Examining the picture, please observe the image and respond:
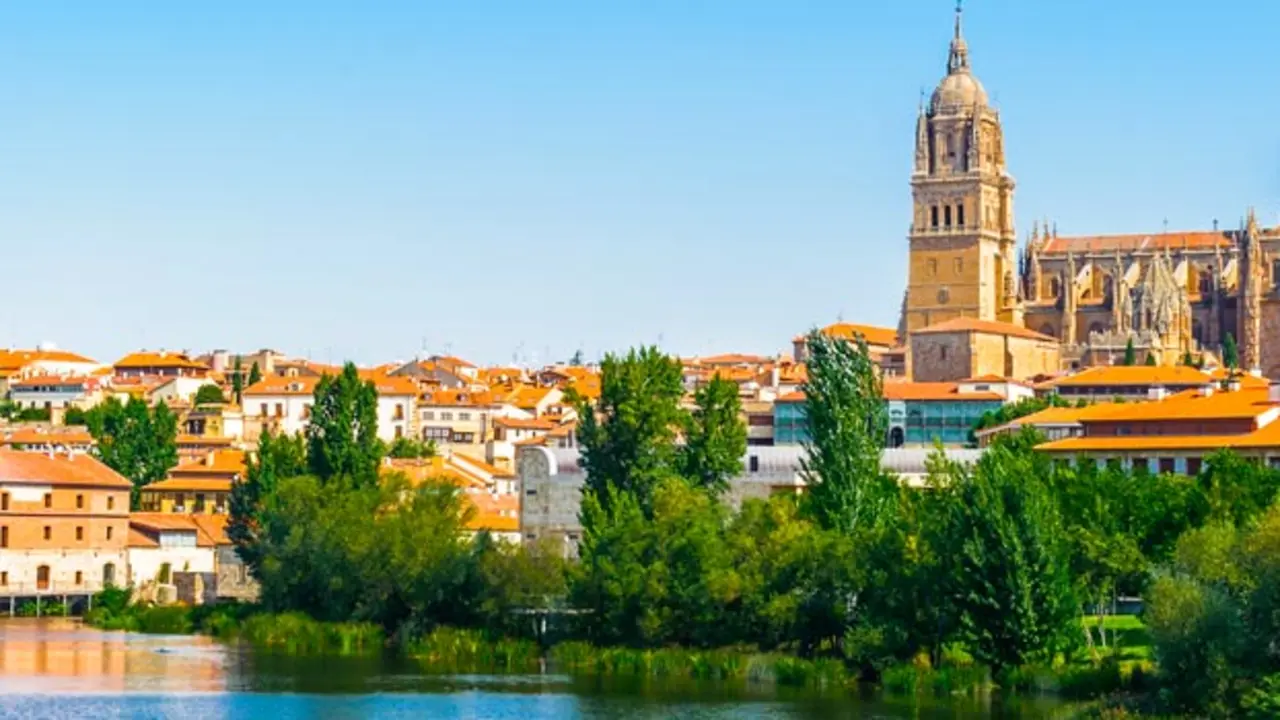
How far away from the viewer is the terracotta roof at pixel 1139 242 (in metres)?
140

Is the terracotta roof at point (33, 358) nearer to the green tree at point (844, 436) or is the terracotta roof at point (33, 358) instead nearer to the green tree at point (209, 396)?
the green tree at point (209, 396)

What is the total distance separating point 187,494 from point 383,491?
1118 inches

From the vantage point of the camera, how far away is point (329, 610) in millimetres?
56312

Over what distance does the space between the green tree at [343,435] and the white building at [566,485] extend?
17.8 ft

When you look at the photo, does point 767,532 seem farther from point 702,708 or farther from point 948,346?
point 948,346

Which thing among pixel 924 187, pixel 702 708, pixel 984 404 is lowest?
pixel 702 708

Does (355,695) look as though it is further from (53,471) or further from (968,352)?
(968,352)

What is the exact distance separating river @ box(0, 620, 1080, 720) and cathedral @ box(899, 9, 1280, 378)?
3236 inches

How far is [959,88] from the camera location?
137375mm

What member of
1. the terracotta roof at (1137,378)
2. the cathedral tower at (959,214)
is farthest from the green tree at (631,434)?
the cathedral tower at (959,214)

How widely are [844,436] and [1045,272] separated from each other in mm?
89650

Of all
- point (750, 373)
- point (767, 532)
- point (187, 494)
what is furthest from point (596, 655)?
point (750, 373)

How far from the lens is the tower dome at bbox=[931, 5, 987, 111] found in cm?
13675

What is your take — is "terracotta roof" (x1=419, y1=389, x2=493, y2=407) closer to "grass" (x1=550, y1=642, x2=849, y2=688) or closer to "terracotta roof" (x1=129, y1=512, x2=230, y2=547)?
"terracotta roof" (x1=129, y1=512, x2=230, y2=547)
